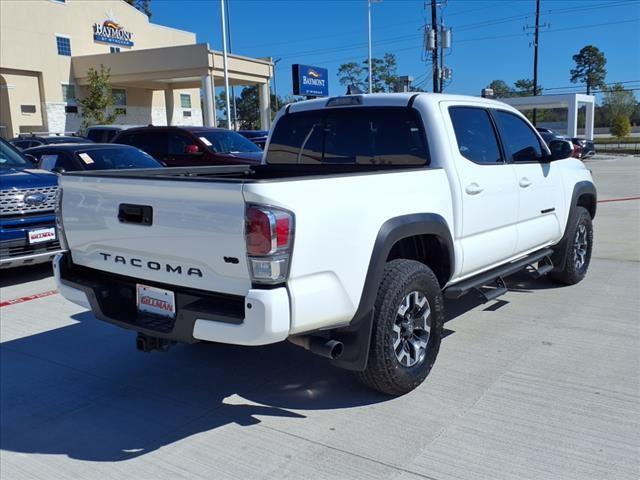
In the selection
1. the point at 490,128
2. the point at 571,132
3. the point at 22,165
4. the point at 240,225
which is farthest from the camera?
the point at 571,132

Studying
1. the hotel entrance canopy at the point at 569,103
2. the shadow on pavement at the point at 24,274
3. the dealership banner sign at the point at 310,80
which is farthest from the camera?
the hotel entrance canopy at the point at 569,103

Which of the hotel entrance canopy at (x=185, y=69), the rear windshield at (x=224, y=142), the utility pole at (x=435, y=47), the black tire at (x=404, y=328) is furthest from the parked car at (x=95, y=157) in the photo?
the hotel entrance canopy at (x=185, y=69)

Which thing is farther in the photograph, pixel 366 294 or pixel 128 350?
pixel 128 350

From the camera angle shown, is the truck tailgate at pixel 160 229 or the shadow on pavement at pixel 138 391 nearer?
the truck tailgate at pixel 160 229

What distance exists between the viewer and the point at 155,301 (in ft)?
11.5

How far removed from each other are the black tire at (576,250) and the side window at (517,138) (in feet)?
3.25

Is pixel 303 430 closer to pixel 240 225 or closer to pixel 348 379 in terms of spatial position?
pixel 348 379

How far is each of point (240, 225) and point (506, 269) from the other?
9.43 feet

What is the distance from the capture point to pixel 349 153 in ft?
15.4

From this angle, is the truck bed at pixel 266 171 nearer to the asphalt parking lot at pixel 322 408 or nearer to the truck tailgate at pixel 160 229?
the truck tailgate at pixel 160 229

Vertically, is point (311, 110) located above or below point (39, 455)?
above

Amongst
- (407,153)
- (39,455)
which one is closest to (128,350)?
(39,455)

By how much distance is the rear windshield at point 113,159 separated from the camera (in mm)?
8750

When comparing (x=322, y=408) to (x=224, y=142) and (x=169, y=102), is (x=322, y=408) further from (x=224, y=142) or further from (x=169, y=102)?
(x=169, y=102)
